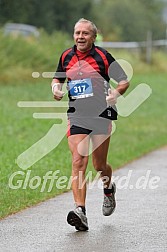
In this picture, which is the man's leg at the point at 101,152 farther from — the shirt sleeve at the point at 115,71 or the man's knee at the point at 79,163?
the shirt sleeve at the point at 115,71

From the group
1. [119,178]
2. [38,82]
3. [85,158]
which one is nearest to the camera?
[85,158]

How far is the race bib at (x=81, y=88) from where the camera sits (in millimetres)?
8602

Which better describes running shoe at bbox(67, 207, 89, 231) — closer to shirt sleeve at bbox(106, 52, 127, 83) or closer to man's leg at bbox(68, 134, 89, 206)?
man's leg at bbox(68, 134, 89, 206)

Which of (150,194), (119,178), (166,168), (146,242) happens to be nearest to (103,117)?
(146,242)

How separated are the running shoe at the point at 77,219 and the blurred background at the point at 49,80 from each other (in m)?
1.21

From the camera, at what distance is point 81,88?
861 cm

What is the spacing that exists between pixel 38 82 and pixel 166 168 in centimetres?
1622

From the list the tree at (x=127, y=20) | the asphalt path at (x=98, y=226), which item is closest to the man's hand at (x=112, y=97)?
the asphalt path at (x=98, y=226)

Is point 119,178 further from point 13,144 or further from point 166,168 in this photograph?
point 13,144

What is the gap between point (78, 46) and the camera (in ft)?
28.3

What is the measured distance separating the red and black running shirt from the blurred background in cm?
157

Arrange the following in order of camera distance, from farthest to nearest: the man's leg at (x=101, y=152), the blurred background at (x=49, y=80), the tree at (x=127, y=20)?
1. the tree at (x=127, y=20)
2. the blurred background at (x=49, y=80)
3. the man's leg at (x=101, y=152)

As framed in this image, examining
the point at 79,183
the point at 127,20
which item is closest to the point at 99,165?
the point at 79,183

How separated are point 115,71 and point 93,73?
0.24 meters
